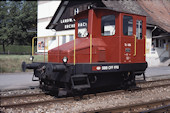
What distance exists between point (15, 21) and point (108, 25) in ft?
97.7

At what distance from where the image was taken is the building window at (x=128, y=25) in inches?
300

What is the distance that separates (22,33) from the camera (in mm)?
34625

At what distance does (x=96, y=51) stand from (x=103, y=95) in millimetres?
1640

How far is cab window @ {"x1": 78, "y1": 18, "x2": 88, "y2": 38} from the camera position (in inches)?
316

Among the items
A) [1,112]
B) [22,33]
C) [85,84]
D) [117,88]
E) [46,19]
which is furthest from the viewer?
[22,33]

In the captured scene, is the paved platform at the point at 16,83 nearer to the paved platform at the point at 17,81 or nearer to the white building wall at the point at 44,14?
the paved platform at the point at 17,81

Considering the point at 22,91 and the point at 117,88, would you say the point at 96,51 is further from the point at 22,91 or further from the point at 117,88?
the point at 22,91

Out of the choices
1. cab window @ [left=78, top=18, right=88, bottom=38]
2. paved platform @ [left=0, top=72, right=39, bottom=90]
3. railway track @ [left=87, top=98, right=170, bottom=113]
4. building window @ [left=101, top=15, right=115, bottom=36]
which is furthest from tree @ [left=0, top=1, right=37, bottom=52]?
railway track @ [left=87, top=98, right=170, bottom=113]

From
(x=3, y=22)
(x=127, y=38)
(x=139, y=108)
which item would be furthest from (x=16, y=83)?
(x=3, y=22)

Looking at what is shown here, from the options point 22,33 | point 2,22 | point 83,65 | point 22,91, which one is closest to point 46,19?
point 22,33

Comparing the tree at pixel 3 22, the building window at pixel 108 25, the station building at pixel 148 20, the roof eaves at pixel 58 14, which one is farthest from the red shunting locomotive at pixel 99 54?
the tree at pixel 3 22

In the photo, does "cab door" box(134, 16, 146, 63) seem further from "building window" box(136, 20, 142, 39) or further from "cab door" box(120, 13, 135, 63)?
"cab door" box(120, 13, 135, 63)

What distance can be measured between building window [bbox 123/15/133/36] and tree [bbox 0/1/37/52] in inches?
1111

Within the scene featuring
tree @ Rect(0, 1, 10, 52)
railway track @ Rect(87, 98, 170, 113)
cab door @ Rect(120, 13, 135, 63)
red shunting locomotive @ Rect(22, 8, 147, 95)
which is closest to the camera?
railway track @ Rect(87, 98, 170, 113)
